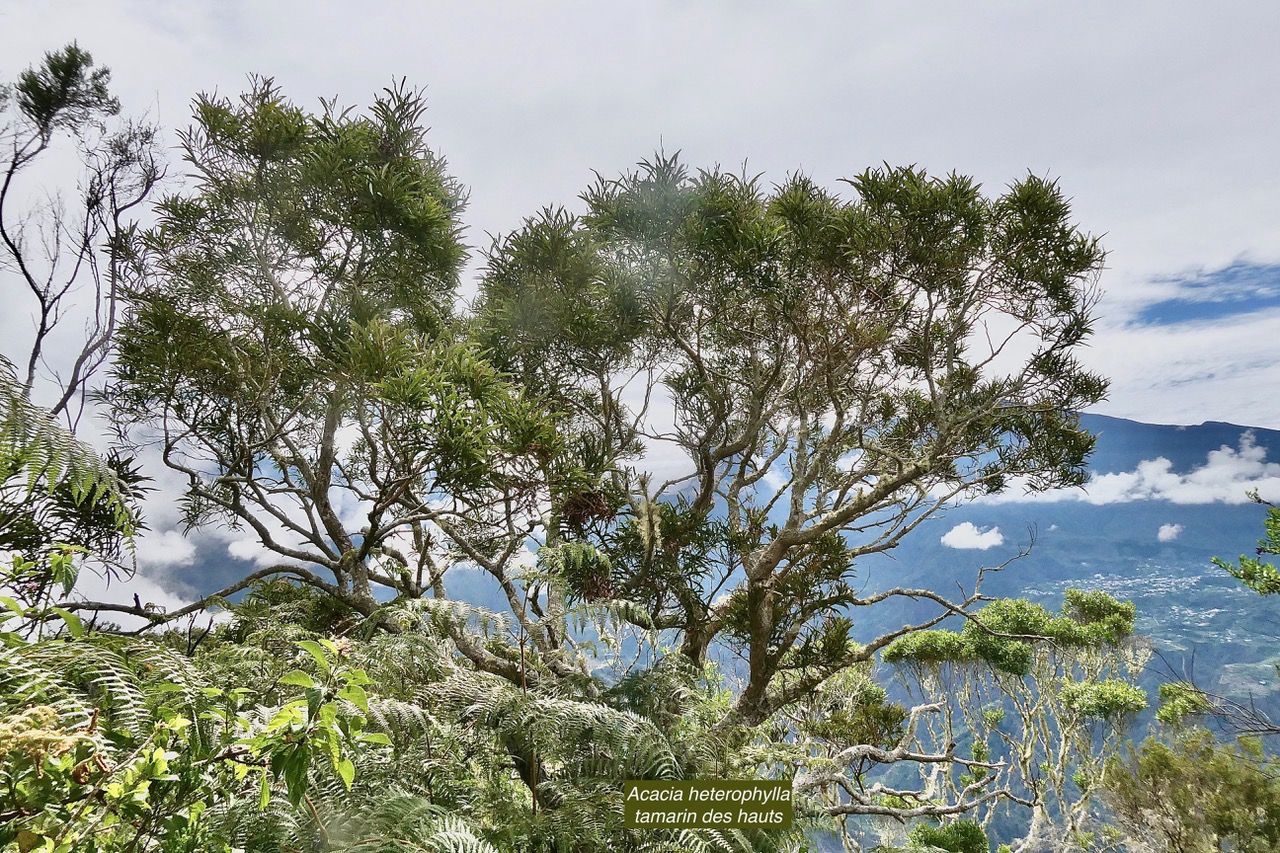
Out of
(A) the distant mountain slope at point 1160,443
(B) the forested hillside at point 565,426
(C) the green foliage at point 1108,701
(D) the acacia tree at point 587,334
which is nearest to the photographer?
(B) the forested hillside at point 565,426

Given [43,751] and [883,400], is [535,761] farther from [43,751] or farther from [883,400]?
[883,400]

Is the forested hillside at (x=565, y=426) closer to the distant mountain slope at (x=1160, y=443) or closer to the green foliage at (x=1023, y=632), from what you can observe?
A: the green foliage at (x=1023, y=632)

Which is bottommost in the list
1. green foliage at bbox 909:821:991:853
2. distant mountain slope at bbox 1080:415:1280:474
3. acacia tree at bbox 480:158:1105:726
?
green foliage at bbox 909:821:991:853

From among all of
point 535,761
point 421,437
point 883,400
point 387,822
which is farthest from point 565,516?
point 883,400

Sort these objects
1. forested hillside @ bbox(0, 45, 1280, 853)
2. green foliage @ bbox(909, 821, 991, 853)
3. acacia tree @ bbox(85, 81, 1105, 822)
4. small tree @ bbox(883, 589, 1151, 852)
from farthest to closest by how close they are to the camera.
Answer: small tree @ bbox(883, 589, 1151, 852), green foliage @ bbox(909, 821, 991, 853), acacia tree @ bbox(85, 81, 1105, 822), forested hillside @ bbox(0, 45, 1280, 853)

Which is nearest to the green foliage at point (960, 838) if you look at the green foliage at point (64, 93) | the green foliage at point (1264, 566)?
the green foliage at point (1264, 566)

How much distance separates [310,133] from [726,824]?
5.11 metres

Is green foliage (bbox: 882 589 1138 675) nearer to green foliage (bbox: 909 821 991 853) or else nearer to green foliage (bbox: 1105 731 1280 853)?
green foliage (bbox: 909 821 991 853)

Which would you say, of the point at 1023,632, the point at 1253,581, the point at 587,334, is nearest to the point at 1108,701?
the point at 1023,632

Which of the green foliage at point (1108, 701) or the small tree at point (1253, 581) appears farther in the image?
the green foliage at point (1108, 701)

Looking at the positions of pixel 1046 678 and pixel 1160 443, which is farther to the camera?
pixel 1160 443

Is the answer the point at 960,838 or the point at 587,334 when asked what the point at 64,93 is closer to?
the point at 587,334

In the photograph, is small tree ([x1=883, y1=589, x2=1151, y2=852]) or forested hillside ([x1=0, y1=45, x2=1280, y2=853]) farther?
small tree ([x1=883, y1=589, x2=1151, y2=852])

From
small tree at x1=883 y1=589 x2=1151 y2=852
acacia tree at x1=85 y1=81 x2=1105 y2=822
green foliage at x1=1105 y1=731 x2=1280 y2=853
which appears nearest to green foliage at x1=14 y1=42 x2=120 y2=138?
acacia tree at x1=85 y1=81 x2=1105 y2=822
